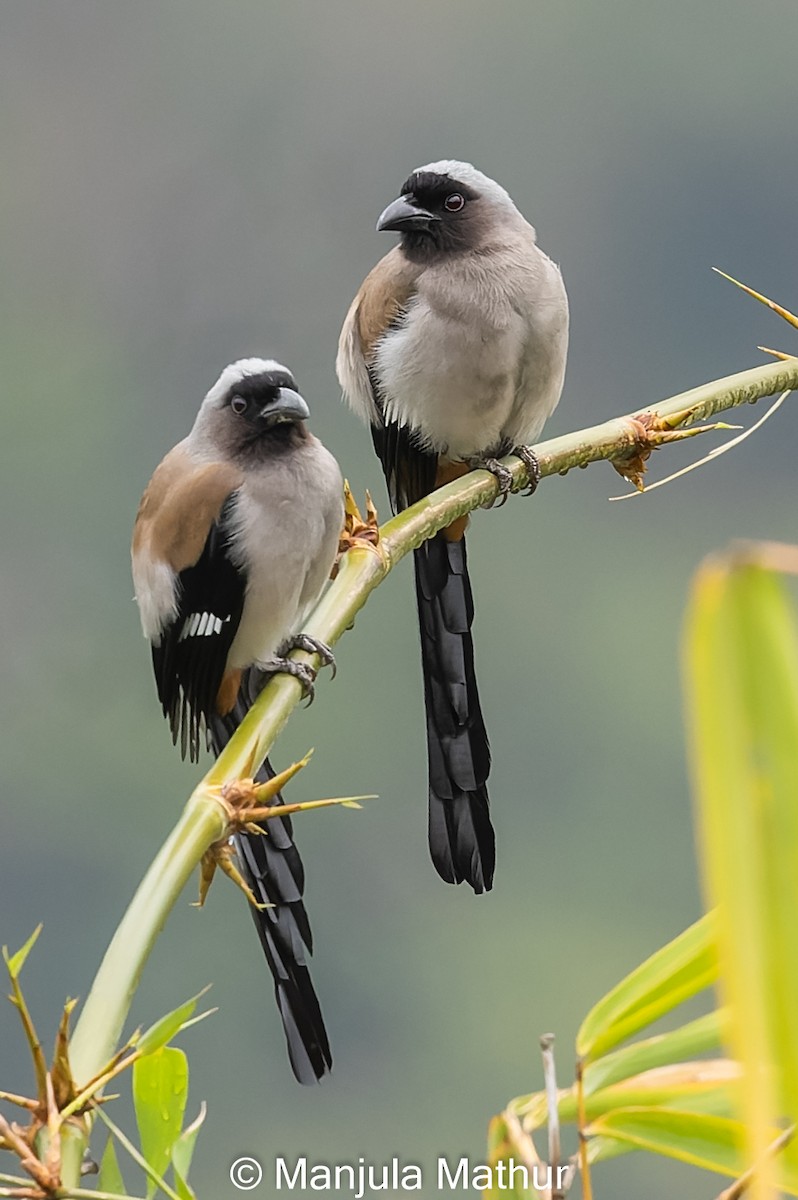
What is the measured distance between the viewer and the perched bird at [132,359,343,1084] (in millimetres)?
967

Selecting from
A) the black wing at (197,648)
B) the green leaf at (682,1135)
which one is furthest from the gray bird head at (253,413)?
the green leaf at (682,1135)

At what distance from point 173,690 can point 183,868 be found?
Answer: 61 cm

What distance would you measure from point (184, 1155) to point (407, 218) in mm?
1049

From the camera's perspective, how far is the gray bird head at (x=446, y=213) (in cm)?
135

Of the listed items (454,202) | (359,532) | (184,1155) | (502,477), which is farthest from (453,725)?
(184,1155)

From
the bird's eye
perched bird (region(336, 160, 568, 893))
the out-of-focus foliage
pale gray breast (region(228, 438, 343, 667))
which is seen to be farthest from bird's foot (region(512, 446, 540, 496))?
the out-of-focus foliage

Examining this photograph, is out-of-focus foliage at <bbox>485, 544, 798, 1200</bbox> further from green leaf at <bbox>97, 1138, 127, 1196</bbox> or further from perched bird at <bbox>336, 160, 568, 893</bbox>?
perched bird at <bbox>336, 160, 568, 893</bbox>

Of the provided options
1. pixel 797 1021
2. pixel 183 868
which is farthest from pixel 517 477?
pixel 797 1021

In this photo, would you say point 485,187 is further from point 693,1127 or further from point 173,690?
point 693,1127

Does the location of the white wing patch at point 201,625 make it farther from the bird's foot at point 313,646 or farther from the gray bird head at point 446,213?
the gray bird head at point 446,213

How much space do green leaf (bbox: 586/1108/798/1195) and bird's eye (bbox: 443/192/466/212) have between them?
1.15m

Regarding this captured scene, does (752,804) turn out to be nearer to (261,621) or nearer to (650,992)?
(650,992)

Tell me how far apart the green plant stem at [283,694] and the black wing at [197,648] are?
0.22 meters

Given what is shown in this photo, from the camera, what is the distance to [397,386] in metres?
1.31
